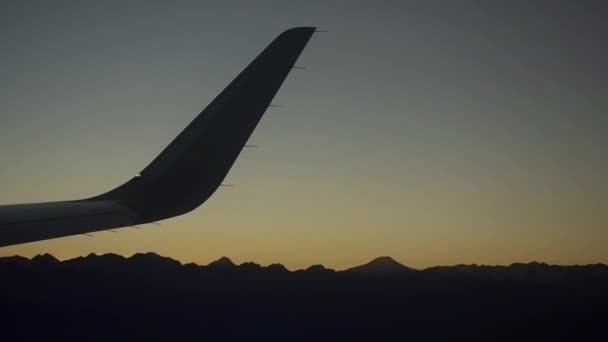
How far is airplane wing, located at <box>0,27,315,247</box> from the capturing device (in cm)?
954

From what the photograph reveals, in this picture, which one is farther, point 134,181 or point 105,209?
point 134,181

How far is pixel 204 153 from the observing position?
975 cm

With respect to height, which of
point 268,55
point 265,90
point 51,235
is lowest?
point 51,235

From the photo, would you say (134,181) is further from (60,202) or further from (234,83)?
(234,83)

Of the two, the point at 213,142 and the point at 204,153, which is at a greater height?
the point at 213,142

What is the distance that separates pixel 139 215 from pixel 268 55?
11.2 feet

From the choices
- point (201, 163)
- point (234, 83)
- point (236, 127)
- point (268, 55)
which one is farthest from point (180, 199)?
point (268, 55)

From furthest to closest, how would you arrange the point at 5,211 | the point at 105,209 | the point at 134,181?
the point at 134,181 < the point at 105,209 < the point at 5,211

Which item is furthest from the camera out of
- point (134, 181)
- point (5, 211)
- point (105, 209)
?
point (134, 181)

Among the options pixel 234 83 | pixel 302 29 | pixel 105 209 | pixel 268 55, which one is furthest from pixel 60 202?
pixel 302 29

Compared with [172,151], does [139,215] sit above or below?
below

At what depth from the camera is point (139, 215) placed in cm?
959

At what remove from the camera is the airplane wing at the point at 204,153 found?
954 cm

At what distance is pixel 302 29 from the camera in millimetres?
9875
